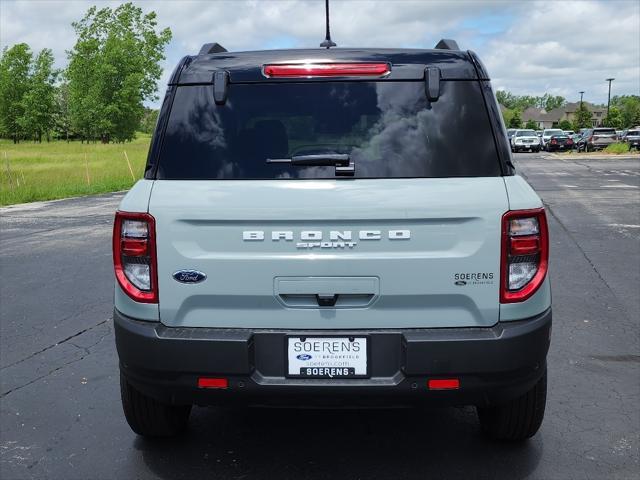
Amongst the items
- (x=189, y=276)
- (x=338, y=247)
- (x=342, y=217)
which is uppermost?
(x=342, y=217)

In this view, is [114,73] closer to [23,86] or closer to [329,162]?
[23,86]

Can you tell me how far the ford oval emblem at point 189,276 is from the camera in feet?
9.92

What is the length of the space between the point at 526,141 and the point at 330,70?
56.2m

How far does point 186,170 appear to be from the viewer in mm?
3105

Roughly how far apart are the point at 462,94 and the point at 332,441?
1.93 metres

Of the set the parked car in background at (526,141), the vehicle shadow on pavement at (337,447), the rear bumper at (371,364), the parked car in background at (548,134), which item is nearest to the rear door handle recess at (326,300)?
the rear bumper at (371,364)

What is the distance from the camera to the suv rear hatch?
9.73 ft

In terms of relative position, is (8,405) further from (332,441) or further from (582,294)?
(582,294)

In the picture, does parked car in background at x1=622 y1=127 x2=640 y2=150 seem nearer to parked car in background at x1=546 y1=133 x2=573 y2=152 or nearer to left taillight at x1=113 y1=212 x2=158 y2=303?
parked car in background at x1=546 y1=133 x2=573 y2=152

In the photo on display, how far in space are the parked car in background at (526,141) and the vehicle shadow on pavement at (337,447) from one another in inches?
2149

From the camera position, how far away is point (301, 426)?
4.03m

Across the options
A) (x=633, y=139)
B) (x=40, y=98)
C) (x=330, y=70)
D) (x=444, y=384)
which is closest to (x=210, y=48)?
(x=330, y=70)

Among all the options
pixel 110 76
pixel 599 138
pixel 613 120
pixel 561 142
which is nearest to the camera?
pixel 599 138

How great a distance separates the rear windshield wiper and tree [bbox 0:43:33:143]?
98.9 m
